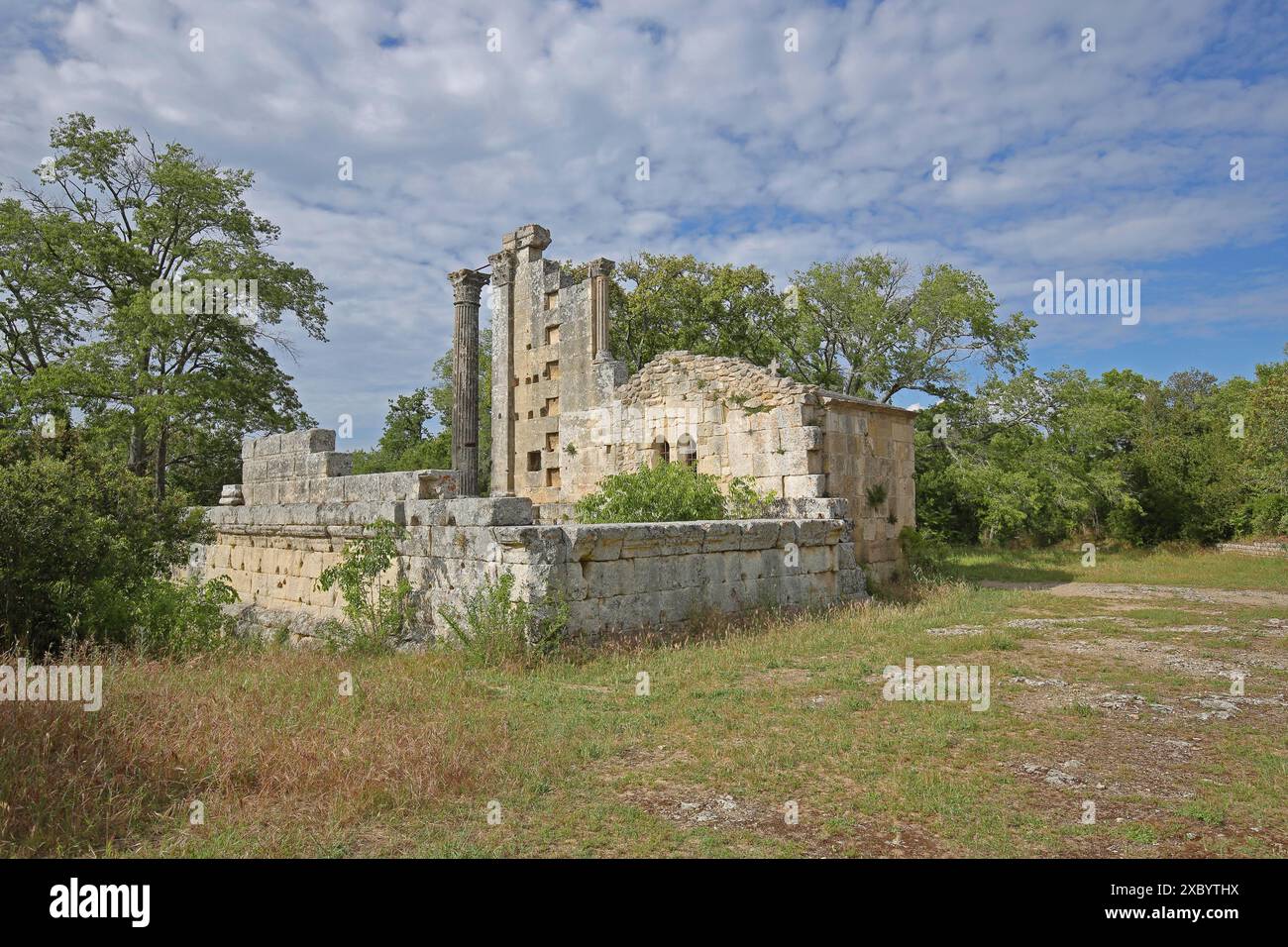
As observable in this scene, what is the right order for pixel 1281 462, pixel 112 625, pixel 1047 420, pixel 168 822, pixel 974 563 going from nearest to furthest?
pixel 168 822
pixel 112 625
pixel 974 563
pixel 1281 462
pixel 1047 420

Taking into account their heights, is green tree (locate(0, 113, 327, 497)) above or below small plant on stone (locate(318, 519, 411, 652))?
above

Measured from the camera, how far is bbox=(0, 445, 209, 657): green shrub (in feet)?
23.4

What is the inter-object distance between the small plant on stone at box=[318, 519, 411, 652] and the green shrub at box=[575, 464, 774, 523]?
3.92 metres

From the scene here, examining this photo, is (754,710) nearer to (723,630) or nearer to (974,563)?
(723,630)

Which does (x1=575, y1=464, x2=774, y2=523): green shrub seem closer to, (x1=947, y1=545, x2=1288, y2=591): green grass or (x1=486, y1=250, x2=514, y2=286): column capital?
(x1=947, y1=545, x2=1288, y2=591): green grass

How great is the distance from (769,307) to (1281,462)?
1630cm

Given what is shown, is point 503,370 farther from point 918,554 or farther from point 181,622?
point 181,622

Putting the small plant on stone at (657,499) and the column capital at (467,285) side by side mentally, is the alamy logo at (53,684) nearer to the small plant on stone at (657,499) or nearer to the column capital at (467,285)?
the small plant on stone at (657,499)

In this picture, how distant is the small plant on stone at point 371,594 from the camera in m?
8.51

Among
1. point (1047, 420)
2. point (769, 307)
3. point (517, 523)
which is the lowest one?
point (517, 523)

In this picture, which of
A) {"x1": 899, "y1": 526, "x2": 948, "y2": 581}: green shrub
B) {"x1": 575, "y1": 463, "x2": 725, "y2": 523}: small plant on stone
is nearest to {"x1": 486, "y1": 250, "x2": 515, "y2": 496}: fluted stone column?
{"x1": 575, "y1": 463, "x2": 725, "y2": 523}: small plant on stone

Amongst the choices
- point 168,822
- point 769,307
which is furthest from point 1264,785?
point 769,307

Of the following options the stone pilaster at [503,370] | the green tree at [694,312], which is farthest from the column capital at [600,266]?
the green tree at [694,312]
